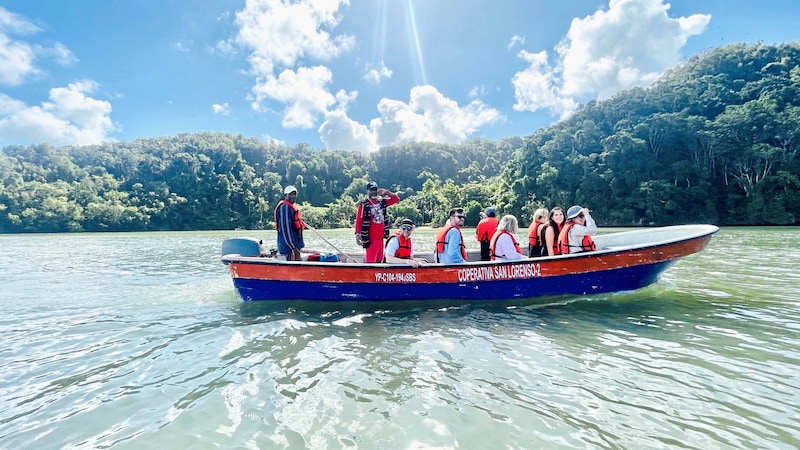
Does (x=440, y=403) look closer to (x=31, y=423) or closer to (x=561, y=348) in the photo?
(x=561, y=348)

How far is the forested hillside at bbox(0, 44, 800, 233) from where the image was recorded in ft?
158

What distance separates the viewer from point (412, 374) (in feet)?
15.0

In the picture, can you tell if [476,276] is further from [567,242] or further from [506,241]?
[567,242]

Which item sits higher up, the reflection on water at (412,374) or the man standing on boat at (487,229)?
the man standing on boat at (487,229)

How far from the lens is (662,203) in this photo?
5081 centimetres

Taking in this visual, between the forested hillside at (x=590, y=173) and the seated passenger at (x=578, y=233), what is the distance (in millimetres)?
50231

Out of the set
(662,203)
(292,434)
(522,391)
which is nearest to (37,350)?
(292,434)

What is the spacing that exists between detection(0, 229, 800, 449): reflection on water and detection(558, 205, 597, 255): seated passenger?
38.4 inches

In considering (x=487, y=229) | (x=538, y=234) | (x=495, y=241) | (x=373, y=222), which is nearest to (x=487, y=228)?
(x=487, y=229)

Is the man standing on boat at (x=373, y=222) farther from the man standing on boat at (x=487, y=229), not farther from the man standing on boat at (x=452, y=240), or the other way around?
the man standing on boat at (x=487, y=229)

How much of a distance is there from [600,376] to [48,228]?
103 metres

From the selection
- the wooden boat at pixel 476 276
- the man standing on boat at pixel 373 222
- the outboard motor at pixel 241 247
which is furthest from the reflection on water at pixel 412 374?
the outboard motor at pixel 241 247

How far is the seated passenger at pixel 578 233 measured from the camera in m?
7.97

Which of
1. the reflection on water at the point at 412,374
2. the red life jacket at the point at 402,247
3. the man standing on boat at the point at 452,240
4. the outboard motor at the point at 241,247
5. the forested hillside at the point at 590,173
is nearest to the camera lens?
the reflection on water at the point at 412,374
